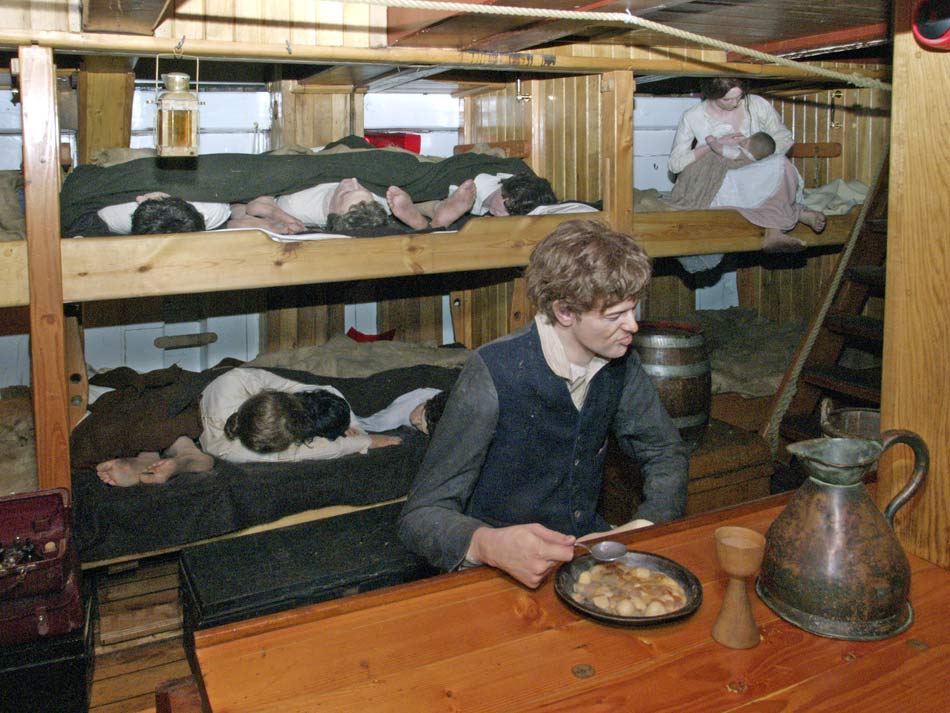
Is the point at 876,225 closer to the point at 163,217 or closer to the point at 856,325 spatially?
the point at 856,325

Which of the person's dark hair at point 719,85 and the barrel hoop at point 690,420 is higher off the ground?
the person's dark hair at point 719,85

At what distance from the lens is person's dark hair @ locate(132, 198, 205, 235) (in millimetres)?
3826

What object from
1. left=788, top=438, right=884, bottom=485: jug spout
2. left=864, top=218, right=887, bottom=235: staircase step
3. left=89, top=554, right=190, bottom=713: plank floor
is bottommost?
left=89, top=554, right=190, bottom=713: plank floor

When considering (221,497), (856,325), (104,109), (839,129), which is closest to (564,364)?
(221,497)

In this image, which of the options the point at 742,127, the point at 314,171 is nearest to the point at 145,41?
the point at 314,171

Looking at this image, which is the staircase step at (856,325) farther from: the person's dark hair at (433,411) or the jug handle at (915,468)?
the jug handle at (915,468)

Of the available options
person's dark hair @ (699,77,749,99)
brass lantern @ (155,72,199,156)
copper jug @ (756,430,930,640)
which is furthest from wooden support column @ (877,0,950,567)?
person's dark hair @ (699,77,749,99)

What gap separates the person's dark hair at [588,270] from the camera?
2.23 metres

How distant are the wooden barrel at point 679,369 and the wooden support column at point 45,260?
2.34 metres

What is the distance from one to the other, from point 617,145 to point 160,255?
2.22 meters

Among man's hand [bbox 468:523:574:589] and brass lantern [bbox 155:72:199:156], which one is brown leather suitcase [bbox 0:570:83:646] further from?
man's hand [bbox 468:523:574:589]

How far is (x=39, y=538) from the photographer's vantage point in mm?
3188

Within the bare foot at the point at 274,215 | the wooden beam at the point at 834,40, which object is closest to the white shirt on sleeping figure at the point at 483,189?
the bare foot at the point at 274,215

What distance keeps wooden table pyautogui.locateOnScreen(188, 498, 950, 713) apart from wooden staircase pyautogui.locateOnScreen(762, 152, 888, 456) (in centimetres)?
312
